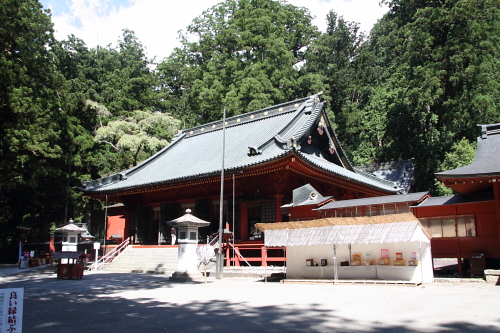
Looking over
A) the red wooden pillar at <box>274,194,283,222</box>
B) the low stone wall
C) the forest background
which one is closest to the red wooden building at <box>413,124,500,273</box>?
the low stone wall

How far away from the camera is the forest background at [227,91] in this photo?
75.5 ft

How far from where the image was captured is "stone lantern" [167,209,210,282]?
13484mm

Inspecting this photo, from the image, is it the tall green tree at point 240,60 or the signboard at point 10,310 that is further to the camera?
the tall green tree at point 240,60

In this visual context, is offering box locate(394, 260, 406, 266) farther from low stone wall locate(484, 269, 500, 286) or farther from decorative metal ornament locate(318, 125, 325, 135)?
decorative metal ornament locate(318, 125, 325, 135)

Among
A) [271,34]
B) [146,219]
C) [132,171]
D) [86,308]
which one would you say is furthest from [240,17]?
[86,308]

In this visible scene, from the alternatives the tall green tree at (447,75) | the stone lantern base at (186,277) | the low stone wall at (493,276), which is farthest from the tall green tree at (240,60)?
the low stone wall at (493,276)

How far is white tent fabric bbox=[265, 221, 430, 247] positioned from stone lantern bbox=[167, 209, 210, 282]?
259 cm

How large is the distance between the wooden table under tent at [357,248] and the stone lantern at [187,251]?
2433 millimetres

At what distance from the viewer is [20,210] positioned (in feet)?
96.9

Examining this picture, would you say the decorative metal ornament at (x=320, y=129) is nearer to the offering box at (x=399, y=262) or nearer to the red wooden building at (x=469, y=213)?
the red wooden building at (x=469, y=213)

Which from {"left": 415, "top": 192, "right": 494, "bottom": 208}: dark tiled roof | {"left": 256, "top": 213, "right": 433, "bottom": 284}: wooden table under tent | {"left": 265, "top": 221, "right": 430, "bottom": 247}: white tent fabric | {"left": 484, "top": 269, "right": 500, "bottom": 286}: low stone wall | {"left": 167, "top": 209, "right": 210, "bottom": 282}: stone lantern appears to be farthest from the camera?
{"left": 167, "top": 209, "right": 210, "bottom": 282}: stone lantern

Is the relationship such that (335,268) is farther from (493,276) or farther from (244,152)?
(244,152)

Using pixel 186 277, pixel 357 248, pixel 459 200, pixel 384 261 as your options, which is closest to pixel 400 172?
pixel 459 200

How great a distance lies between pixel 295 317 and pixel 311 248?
6850 mm
